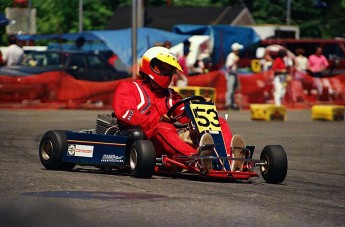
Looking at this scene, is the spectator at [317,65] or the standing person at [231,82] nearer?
the standing person at [231,82]

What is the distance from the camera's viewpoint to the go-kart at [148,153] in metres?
9.67

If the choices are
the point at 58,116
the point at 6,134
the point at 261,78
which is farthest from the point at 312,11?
the point at 6,134

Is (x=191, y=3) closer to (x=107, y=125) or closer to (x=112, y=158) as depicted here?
(x=107, y=125)

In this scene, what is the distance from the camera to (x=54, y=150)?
10.4 m

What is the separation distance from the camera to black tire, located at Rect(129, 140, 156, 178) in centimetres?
964

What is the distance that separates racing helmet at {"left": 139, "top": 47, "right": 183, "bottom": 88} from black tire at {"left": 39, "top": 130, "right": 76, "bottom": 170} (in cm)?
103

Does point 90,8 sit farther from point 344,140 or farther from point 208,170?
point 208,170

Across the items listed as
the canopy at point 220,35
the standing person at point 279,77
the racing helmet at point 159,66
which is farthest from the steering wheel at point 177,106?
the canopy at point 220,35

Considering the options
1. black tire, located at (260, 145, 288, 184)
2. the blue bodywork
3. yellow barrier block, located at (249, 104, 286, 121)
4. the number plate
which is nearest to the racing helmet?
the number plate

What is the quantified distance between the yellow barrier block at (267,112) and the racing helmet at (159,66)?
34.2 ft

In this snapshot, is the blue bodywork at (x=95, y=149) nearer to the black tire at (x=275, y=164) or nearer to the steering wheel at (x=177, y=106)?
the steering wheel at (x=177, y=106)

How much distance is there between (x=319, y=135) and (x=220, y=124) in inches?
295

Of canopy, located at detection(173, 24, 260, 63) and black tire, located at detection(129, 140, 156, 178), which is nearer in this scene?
black tire, located at detection(129, 140, 156, 178)

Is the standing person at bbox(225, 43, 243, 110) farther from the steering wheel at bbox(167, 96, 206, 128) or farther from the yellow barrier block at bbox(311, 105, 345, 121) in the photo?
the steering wheel at bbox(167, 96, 206, 128)
